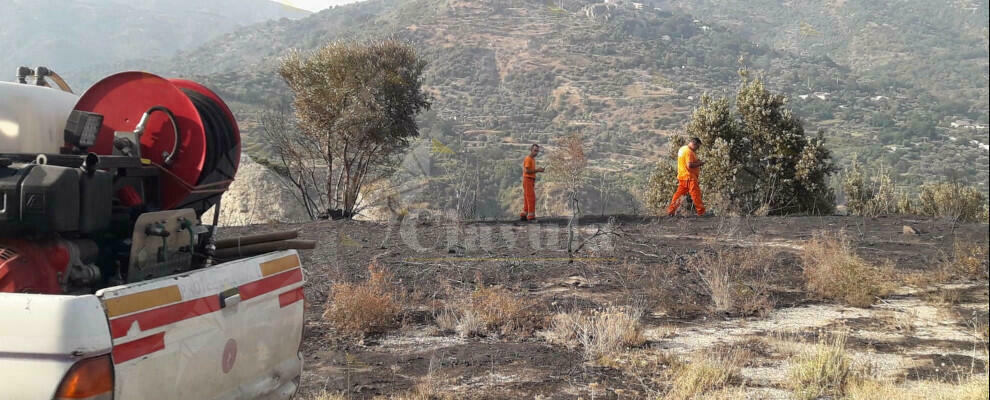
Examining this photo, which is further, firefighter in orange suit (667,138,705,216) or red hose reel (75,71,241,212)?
firefighter in orange suit (667,138,705,216)

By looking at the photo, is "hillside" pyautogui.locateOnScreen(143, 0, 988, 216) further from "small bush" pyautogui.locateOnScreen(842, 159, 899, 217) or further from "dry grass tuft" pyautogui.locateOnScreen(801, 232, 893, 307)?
"dry grass tuft" pyautogui.locateOnScreen(801, 232, 893, 307)

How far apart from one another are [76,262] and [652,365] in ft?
14.5

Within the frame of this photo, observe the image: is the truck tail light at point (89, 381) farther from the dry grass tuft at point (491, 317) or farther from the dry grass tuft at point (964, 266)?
the dry grass tuft at point (964, 266)

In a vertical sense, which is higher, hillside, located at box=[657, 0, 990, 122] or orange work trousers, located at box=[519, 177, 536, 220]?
hillside, located at box=[657, 0, 990, 122]

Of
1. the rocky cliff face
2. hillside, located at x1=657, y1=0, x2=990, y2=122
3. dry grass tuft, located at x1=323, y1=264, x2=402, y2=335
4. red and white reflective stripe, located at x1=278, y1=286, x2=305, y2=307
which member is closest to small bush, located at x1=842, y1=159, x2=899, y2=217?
hillside, located at x1=657, y1=0, x2=990, y2=122

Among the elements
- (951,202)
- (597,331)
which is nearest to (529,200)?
(597,331)

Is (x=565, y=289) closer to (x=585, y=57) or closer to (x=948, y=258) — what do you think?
(x=948, y=258)

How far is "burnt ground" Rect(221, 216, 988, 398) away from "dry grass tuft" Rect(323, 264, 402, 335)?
11cm

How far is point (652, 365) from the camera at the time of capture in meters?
6.22

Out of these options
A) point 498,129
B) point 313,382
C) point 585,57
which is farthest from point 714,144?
point 585,57

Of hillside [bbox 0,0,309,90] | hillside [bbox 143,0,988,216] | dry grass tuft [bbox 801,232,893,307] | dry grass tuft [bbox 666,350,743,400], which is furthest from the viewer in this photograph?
hillside [bbox 143,0,988,216]

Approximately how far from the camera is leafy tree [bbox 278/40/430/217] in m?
16.3

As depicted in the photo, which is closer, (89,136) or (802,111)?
(89,136)

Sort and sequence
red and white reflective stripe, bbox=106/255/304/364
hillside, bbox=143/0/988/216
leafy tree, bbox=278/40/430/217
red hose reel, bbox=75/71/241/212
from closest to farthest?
1. red and white reflective stripe, bbox=106/255/304/364
2. red hose reel, bbox=75/71/241/212
3. leafy tree, bbox=278/40/430/217
4. hillside, bbox=143/0/988/216
